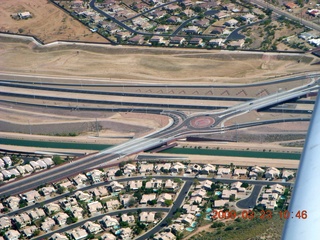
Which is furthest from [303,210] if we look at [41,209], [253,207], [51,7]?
[51,7]

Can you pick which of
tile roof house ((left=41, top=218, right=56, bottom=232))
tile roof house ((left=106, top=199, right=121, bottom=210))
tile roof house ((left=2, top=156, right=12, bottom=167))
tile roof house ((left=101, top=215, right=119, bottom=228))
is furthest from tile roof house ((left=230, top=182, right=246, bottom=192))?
tile roof house ((left=2, top=156, right=12, bottom=167))

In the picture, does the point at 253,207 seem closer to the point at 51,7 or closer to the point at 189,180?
the point at 189,180

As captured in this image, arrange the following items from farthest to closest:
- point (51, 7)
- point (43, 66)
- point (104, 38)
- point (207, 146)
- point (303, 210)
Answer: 1. point (51, 7)
2. point (104, 38)
3. point (43, 66)
4. point (207, 146)
5. point (303, 210)

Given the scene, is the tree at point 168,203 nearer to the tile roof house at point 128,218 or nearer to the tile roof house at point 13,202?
the tile roof house at point 128,218

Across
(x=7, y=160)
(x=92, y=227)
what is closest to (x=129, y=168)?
(x=92, y=227)

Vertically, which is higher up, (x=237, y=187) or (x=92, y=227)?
(x=237, y=187)

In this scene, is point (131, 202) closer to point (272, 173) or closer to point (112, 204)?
point (112, 204)
